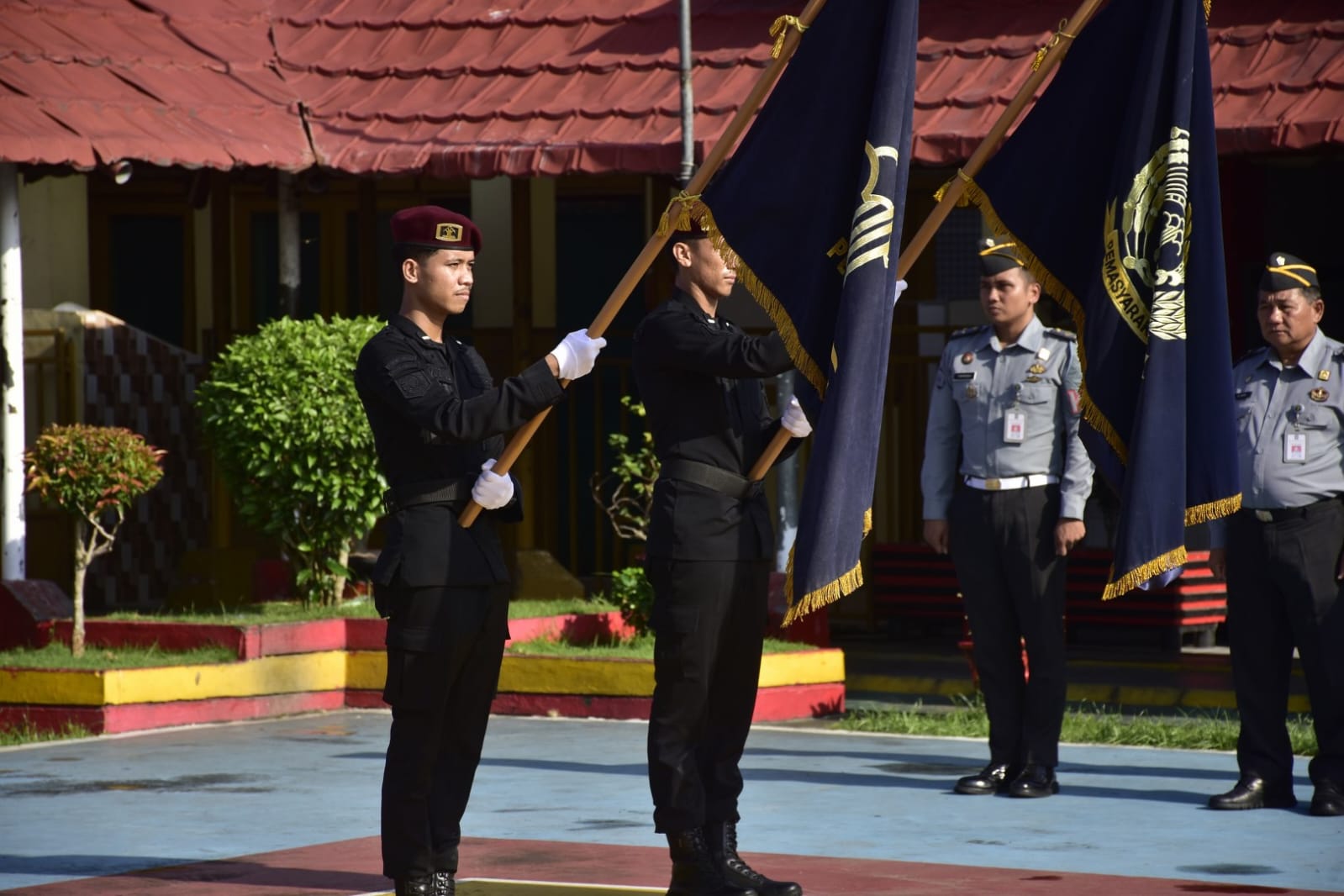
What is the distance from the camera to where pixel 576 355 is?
275 inches

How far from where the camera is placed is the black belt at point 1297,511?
9.13 metres

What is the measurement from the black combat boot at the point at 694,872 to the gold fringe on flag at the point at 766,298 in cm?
142

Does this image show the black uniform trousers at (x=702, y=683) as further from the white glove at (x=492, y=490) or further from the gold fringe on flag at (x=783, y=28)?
the gold fringe on flag at (x=783, y=28)

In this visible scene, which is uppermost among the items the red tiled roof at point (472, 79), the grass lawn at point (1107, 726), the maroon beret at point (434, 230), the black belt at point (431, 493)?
the red tiled roof at point (472, 79)

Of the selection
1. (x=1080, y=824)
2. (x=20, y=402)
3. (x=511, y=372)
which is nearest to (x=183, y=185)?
(x=511, y=372)

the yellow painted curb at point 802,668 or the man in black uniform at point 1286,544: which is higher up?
the man in black uniform at point 1286,544

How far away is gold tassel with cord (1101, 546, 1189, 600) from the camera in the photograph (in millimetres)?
7516

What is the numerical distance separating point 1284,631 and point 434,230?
4.01 metres

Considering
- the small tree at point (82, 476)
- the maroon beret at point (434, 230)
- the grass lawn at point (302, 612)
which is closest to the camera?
the maroon beret at point (434, 230)

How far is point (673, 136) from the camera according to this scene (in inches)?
543

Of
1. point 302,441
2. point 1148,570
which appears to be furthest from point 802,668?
point 1148,570

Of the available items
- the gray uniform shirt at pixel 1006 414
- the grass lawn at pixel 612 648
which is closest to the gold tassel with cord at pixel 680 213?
the gray uniform shirt at pixel 1006 414

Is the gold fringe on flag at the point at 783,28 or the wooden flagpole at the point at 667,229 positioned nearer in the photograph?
the wooden flagpole at the point at 667,229


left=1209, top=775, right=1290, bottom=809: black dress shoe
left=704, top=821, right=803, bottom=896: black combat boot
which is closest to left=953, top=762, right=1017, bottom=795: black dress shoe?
left=1209, top=775, right=1290, bottom=809: black dress shoe
